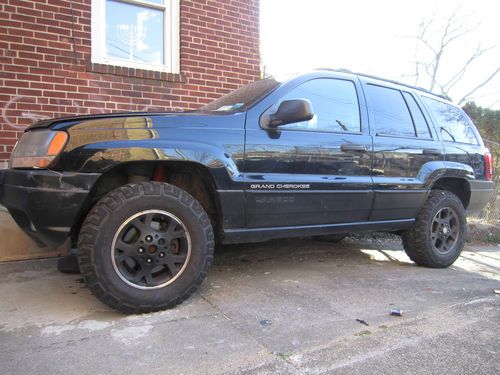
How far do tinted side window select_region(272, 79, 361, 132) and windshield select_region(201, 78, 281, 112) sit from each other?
195 millimetres

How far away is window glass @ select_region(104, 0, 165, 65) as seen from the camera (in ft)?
18.2

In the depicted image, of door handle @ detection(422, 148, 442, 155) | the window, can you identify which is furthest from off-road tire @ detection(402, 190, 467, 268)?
the window

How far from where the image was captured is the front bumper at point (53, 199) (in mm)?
2729

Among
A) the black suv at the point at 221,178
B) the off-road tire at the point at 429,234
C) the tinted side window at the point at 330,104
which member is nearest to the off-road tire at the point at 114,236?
the black suv at the point at 221,178

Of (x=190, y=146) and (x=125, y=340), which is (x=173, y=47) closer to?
(x=190, y=146)

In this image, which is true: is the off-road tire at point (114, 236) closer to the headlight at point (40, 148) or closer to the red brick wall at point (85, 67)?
the headlight at point (40, 148)

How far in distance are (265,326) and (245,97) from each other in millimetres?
1872

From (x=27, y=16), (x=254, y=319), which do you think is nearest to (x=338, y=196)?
(x=254, y=319)

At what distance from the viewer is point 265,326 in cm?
288

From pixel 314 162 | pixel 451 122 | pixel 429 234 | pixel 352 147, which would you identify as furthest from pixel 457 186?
pixel 314 162

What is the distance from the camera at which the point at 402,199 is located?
4219 mm

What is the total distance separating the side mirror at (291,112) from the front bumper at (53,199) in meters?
1.35

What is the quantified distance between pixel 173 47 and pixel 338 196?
3.40 meters

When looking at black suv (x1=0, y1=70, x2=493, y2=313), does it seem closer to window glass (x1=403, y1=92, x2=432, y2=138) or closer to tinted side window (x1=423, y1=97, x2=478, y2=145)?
window glass (x1=403, y1=92, x2=432, y2=138)
